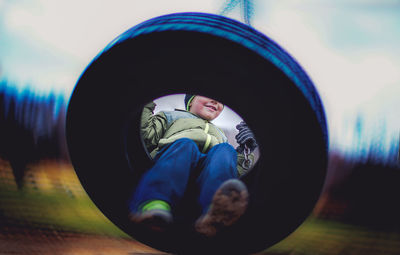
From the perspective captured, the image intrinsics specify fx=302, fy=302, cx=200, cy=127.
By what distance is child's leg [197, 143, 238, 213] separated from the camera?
849mm

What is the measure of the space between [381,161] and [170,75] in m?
0.71

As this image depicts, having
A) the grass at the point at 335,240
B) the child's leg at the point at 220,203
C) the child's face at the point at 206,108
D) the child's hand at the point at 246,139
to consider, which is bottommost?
the grass at the point at 335,240

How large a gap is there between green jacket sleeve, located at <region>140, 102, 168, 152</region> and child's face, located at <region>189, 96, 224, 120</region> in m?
0.20

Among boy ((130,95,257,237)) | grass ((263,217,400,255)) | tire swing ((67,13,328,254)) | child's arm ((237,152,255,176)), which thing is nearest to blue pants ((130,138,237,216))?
boy ((130,95,257,237))

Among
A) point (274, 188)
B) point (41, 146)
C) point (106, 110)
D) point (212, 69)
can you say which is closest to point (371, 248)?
point (274, 188)

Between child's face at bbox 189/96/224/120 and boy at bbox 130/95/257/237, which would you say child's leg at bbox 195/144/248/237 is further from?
child's face at bbox 189/96/224/120

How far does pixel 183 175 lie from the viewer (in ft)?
2.93

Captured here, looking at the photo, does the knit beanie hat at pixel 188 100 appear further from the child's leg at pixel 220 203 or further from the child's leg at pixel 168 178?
the child's leg at pixel 220 203

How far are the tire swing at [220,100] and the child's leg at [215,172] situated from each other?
106 mm

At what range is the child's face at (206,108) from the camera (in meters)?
1.53

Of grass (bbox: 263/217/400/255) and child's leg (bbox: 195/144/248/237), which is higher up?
child's leg (bbox: 195/144/248/237)

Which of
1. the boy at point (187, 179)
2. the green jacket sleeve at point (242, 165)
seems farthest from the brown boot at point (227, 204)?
the green jacket sleeve at point (242, 165)

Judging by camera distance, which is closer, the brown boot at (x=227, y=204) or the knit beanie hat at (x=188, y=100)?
the brown boot at (x=227, y=204)

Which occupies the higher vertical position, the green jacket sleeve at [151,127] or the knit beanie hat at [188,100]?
the knit beanie hat at [188,100]
